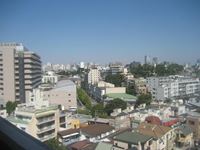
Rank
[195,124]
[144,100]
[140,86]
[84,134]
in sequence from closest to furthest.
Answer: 1. [84,134]
2. [195,124]
3. [144,100]
4. [140,86]

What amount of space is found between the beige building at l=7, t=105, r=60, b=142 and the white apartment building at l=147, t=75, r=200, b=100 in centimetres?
600

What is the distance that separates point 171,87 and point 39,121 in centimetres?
676

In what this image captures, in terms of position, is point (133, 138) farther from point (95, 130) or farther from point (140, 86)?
point (140, 86)

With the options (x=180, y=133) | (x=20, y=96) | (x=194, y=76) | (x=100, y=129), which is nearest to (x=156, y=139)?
(x=180, y=133)

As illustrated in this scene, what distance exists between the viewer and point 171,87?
A: 32.5ft

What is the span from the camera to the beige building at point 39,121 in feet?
13.0

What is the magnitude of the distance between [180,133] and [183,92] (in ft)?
21.1

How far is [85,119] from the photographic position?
551cm

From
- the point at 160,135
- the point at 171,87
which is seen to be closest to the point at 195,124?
the point at 160,135

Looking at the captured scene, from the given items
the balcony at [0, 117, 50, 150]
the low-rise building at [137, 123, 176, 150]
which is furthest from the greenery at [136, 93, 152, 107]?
the balcony at [0, 117, 50, 150]

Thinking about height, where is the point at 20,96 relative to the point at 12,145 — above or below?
below

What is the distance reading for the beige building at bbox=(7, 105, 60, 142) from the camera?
156 inches

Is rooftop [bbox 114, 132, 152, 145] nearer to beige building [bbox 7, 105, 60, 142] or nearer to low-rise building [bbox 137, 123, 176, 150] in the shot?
low-rise building [bbox 137, 123, 176, 150]

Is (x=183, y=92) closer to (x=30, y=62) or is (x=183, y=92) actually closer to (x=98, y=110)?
(x=98, y=110)
